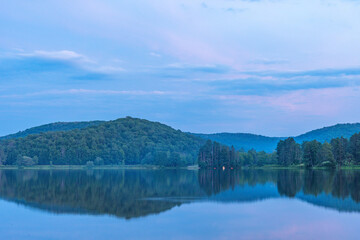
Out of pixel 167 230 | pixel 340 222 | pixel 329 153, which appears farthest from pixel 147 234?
pixel 329 153

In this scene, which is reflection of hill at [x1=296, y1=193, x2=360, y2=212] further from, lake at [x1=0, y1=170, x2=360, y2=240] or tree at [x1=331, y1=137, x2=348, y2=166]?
tree at [x1=331, y1=137, x2=348, y2=166]

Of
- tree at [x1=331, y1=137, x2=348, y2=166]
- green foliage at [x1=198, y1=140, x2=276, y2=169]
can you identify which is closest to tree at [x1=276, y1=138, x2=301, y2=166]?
green foliage at [x1=198, y1=140, x2=276, y2=169]

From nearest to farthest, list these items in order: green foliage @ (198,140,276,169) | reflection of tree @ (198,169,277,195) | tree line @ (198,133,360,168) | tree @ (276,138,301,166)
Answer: reflection of tree @ (198,169,277,195)
tree line @ (198,133,360,168)
tree @ (276,138,301,166)
green foliage @ (198,140,276,169)

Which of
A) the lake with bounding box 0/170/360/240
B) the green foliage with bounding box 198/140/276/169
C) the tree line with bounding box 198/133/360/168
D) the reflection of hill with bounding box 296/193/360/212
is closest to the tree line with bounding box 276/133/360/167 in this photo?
the tree line with bounding box 198/133/360/168

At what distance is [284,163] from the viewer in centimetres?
16762

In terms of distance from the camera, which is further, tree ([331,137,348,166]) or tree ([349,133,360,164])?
tree ([331,137,348,166])

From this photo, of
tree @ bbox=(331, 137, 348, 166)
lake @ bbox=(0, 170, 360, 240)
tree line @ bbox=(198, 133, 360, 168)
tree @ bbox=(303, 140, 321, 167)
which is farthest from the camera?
tree @ bbox=(303, 140, 321, 167)

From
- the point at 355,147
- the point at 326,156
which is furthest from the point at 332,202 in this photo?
the point at 355,147

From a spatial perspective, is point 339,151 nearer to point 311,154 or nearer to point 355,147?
point 355,147

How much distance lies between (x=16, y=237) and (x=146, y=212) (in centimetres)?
1347

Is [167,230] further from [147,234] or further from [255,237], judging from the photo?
[255,237]

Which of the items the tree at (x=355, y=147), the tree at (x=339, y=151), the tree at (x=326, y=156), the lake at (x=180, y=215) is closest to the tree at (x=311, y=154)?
the tree at (x=326, y=156)

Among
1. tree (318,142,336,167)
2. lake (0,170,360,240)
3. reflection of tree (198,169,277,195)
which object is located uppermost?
tree (318,142,336,167)

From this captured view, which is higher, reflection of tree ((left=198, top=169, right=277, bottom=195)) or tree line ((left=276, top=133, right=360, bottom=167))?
tree line ((left=276, top=133, right=360, bottom=167))
